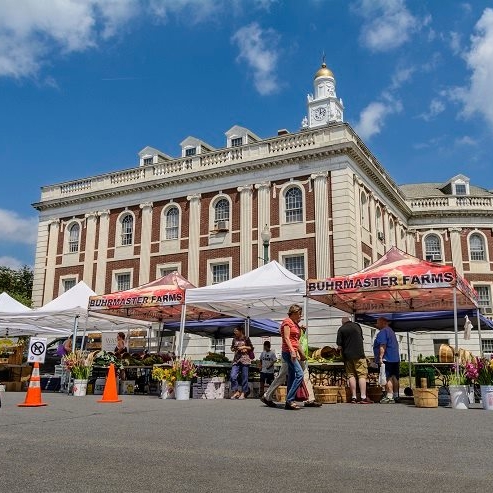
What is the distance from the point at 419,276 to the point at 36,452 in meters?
9.23

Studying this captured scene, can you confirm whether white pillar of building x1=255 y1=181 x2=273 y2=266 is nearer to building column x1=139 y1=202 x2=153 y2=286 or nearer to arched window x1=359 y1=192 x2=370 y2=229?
arched window x1=359 y1=192 x2=370 y2=229

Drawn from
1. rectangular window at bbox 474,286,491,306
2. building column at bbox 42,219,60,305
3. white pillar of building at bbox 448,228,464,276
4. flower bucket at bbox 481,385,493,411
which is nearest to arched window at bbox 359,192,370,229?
white pillar of building at bbox 448,228,464,276

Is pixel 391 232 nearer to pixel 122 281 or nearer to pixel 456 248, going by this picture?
pixel 456 248

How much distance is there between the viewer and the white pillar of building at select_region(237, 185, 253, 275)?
2856 centimetres

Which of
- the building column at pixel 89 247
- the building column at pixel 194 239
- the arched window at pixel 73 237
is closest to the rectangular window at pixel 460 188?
the building column at pixel 194 239

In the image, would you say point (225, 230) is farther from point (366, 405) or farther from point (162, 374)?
point (366, 405)

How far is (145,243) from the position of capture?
31719 mm

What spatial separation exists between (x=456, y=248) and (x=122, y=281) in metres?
22.2

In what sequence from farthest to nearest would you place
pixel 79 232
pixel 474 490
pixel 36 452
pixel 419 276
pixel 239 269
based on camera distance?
pixel 79 232, pixel 239 269, pixel 419 276, pixel 36 452, pixel 474 490

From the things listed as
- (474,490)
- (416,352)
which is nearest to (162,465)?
(474,490)

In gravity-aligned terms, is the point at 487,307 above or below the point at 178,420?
above

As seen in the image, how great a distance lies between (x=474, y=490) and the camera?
3.99m

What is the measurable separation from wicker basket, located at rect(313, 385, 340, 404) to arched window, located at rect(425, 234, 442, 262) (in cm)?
2862

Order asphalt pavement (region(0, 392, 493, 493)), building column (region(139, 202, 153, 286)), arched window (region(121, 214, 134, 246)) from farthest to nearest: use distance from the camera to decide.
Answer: arched window (region(121, 214, 134, 246)) < building column (region(139, 202, 153, 286)) < asphalt pavement (region(0, 392, 493, 493))
